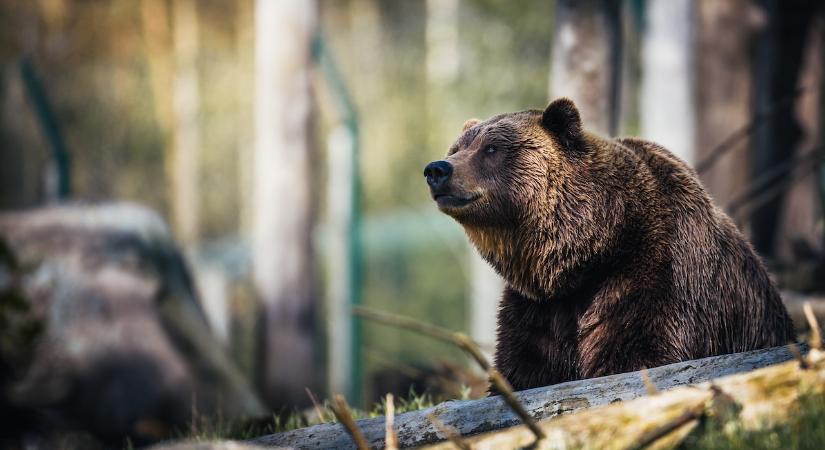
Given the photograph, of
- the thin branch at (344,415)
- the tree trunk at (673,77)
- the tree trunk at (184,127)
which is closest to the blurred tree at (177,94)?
the tree trunk at (184,127)

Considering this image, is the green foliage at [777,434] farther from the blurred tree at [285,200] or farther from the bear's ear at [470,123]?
the blurred tree at [285,200]

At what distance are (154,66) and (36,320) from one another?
511 inches

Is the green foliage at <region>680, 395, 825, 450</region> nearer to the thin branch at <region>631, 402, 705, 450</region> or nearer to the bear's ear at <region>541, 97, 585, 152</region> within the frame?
the thin branch at <region>631, 402, 705, 450</region>

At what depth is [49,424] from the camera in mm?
6609

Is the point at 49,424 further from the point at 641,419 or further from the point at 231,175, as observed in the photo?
the point at 231,175

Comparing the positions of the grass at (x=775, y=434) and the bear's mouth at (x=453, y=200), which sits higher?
the bear's mouth at (x=453, y=200)

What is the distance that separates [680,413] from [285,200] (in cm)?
591

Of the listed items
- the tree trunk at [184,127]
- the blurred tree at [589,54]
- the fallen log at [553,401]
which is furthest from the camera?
the tree trunk at [184,127]

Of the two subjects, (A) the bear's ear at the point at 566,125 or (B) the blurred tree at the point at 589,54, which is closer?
(A) the bear's ear at the point at 566,125

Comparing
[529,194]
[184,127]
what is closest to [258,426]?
[529,194]

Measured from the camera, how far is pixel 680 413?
2.58 metres

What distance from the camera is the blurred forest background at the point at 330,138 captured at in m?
7.27

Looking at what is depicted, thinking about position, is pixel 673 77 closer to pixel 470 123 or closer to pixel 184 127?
pixel 470 123

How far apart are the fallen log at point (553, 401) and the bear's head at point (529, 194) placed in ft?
2.13
